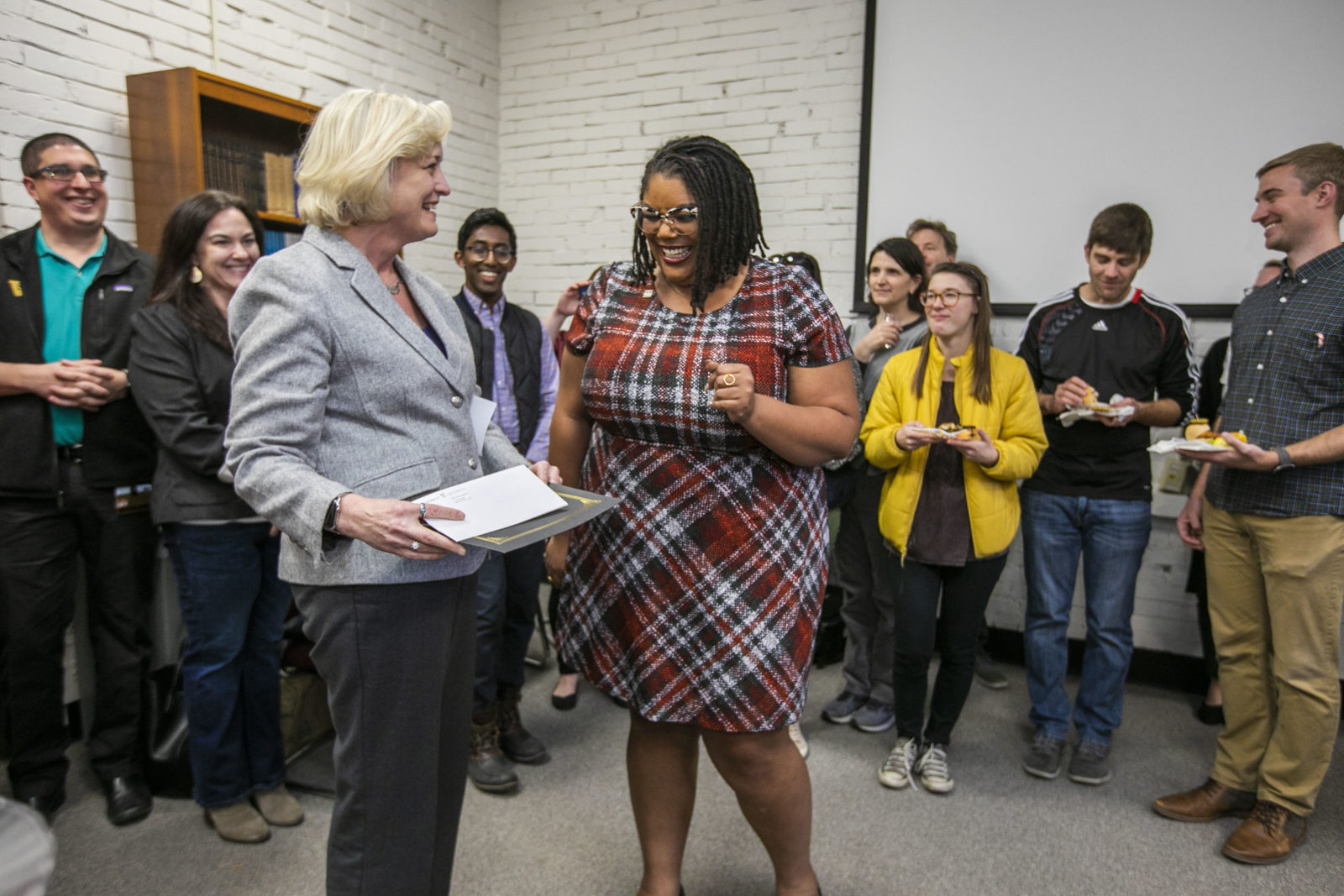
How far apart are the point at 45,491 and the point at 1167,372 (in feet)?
10.9

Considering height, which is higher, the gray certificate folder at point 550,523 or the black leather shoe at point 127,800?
the gray certificate folder at point 550,523

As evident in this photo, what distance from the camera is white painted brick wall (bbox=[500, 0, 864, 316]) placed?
12.9 feet

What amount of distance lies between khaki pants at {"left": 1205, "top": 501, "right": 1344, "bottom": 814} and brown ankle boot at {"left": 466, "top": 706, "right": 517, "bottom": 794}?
2088 mm

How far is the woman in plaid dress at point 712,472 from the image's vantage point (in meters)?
1.53

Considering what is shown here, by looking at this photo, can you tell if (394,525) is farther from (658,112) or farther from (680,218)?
(658,112)

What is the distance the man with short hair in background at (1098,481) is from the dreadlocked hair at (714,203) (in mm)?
1533

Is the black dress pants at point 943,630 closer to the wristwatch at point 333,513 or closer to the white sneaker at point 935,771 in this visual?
the white sneaker at point 935,771

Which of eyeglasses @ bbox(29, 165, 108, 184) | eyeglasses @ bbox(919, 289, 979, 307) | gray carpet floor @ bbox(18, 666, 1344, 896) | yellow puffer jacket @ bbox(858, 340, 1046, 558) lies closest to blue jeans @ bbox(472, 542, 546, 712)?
gray carpet floor @ bbox(18, 666, 1344, 896)

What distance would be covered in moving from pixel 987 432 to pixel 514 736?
1.77m

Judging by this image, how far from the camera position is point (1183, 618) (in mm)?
3395

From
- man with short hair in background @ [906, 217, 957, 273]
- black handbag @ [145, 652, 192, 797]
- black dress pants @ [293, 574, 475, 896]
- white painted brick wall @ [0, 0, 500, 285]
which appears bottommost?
black handbag @ [145, 652, 192, 797]

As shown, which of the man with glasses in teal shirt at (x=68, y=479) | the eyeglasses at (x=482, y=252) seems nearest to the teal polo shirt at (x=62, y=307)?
the man with glasses in teal shirt at (x=68, y=479)

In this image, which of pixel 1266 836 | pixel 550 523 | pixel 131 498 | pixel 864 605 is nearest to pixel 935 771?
pixel 864 605

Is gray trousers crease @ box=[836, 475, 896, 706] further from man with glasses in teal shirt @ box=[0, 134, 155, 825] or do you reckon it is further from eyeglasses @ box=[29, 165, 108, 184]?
eyeglasses @ box=[29, 165, 108, 184]
